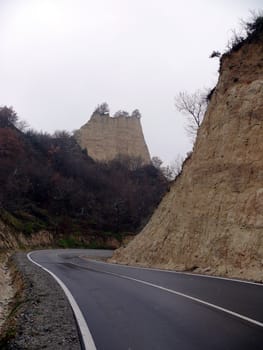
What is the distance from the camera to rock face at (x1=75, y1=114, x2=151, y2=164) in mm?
104375

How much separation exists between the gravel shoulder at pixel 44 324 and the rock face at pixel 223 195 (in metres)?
7.33

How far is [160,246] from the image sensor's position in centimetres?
2216

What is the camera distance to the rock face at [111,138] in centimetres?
10438

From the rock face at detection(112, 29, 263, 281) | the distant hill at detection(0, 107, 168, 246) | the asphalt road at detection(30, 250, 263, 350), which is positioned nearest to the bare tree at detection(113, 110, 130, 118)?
the distant hill at detection(0, 107, 168, 246)

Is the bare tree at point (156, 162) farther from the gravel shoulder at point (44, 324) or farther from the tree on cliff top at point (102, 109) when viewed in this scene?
the gravel shoulder at point (44, 324)

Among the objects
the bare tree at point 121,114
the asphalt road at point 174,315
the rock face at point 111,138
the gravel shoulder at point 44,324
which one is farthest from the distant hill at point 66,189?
the gravel shoulder at point 44,324

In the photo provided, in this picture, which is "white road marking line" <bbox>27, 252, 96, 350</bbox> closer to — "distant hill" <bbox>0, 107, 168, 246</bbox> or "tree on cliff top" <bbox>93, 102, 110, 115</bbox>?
"distant hill" <bbox>0, 107, 168, 246</bbox>

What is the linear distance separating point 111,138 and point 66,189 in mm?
42350

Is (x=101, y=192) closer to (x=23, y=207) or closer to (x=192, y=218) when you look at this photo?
(x=23, y=207)

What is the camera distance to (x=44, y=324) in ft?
22.7

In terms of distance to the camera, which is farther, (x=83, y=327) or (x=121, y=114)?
(x=121, y=114)

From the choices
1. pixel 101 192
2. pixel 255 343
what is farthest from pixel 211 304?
pixel 101 192

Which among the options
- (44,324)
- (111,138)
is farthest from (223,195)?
(111,138)

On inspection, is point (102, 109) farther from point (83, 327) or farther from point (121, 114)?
point (83, 327)
